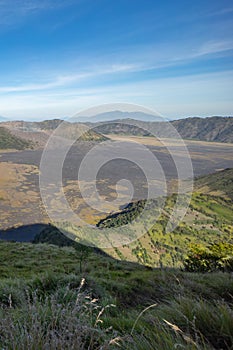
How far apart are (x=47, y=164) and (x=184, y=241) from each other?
465ft

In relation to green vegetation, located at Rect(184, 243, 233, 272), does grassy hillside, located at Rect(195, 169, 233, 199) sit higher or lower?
lower

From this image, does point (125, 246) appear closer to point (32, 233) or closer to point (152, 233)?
point (152, 233)

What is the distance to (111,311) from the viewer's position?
14.0 ft

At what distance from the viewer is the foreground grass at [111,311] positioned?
2027 millimetres

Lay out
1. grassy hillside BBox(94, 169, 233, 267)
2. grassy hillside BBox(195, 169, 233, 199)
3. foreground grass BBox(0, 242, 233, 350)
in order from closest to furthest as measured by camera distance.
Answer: foreground grass BBox(0, 242, 233, 350) < grassy hillside BBox(94, 169, 233, 267) < grassy hillside BBox(195, 169, 233, 199)

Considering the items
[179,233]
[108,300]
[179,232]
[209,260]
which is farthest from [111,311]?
[179,232]

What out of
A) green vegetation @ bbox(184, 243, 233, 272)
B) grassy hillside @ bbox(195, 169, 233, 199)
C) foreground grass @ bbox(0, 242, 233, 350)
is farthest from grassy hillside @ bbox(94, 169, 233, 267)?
grassy hillside @ bbox(195, 169, 233, 199)

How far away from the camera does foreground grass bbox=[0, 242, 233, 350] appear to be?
203cm

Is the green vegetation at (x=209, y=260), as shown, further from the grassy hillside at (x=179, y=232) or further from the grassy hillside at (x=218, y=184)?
the grassy hillside at (x=218, y=184)

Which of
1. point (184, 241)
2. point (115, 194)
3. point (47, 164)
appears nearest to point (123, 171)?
point (47, 164)

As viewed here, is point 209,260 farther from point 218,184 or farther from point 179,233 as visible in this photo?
point 218,184

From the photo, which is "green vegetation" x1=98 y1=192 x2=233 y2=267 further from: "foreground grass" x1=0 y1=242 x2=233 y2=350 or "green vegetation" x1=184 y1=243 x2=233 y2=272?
"foreground grass" x1=0 y1=242 x2=233 y2=350

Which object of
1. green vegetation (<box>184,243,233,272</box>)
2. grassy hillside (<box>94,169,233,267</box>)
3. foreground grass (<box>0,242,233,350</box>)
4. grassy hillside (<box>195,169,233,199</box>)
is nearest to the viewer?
foreground grass (<box>0,242,233,350</box>)

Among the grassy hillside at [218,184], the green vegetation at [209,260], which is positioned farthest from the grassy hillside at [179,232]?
the grassy hillside at [218,184]
